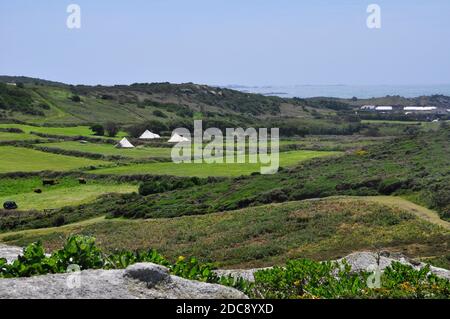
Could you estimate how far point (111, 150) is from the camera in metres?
86.8

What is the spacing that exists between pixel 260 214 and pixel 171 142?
61494 mm

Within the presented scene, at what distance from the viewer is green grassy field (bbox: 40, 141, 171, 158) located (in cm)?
8294

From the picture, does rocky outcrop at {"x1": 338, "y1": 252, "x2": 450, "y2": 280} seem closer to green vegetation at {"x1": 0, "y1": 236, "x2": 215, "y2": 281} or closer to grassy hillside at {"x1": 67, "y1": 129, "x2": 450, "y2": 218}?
green vegetation at {"x1": 0, "y1": 236, "x2": 215, "y2": 281}

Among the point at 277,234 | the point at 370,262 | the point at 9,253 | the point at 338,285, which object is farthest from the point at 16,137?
the point at 338,285

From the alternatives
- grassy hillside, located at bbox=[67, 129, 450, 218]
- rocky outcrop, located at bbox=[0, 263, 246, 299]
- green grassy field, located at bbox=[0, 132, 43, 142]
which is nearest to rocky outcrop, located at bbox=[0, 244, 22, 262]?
rocky outcrop, located at bbox=[0, 263, 246, 299]

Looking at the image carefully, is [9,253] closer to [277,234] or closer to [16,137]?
[277,234]

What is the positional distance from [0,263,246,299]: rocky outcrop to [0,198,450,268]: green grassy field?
14.3 m

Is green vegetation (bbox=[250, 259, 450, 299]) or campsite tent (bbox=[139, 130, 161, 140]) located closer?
green vegetation (bbox=[250, 259, 450, 299])

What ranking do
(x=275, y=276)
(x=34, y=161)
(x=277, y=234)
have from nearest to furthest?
(x=275, y=276) < (x=277, y=234) < (x=34, y=161)

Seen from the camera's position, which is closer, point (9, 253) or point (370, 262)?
point (9, 253)

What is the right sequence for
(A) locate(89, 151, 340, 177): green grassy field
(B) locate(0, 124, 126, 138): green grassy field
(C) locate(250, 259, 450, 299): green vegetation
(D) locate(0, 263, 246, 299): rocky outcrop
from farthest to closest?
(B) locate(0, 124, 126, 138): green grassy field
(A) locate(89, 151, 340, 177): green grassy field
(C) locate(250, 259, 450, 299): green vegetation
(D) locate(0, 263, 246, 299): rocky outcrop

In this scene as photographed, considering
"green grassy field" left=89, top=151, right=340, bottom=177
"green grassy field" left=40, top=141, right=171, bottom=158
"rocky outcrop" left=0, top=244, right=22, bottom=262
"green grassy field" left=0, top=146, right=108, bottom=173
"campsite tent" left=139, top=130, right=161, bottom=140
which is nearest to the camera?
"rocky outcrop" left=0, top=244, right=22, bottom=262

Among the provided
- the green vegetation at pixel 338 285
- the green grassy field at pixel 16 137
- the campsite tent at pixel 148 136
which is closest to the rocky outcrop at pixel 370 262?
the green vegetation at pixel 338 285

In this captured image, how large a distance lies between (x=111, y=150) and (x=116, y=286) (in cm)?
7790
